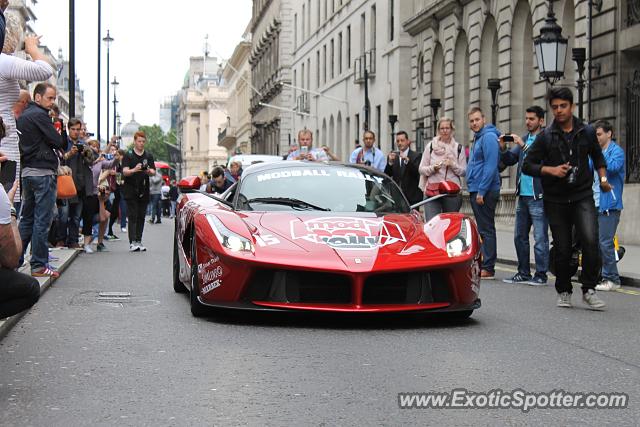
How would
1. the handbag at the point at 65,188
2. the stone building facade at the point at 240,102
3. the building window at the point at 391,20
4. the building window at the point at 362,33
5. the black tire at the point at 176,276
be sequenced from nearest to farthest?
the black tire at the point at 176,276, the handbag at the point at 65,188, the building window at the point at 391,20, the building window at the point at 362,33, the stone building facade at the point at 240,102

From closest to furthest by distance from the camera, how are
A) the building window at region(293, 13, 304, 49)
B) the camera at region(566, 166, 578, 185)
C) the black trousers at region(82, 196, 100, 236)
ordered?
1. the camera at region(566, 166, 578, 185)
2. the black trousers at region(82, 196, 100, 236)
3. the building window at region(293, 13, 304, 49)

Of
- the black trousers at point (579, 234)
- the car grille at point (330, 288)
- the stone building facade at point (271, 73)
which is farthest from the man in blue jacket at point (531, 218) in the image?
the stone building facade at point (271, 73)

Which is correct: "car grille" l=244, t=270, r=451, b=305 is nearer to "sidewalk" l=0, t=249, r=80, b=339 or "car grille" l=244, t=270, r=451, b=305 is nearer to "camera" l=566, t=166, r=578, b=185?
"sidewalk" l=0, t=249, r=80, b=339

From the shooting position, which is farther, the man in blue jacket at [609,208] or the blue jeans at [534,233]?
the blue jeans at [534,233]

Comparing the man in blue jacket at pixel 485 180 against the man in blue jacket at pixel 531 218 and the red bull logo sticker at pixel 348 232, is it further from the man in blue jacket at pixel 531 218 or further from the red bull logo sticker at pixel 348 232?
the red bull logo sticker at pixel 348 232

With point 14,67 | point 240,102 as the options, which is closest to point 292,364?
point 14,67

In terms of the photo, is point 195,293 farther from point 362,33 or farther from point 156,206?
point 362,33

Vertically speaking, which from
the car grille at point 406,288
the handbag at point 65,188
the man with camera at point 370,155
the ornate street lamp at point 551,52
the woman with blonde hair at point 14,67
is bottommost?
the car grille at point 406,288

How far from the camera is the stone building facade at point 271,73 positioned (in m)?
76.6

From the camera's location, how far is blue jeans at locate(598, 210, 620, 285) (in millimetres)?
13086

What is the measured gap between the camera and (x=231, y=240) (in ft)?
28.9

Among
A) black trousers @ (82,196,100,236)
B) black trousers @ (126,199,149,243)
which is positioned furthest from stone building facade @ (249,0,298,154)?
black trousers @ (82,196,100,236)

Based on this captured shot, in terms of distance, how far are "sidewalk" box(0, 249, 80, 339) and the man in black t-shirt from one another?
47.2 inches

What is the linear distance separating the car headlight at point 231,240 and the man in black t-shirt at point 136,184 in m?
9.71
